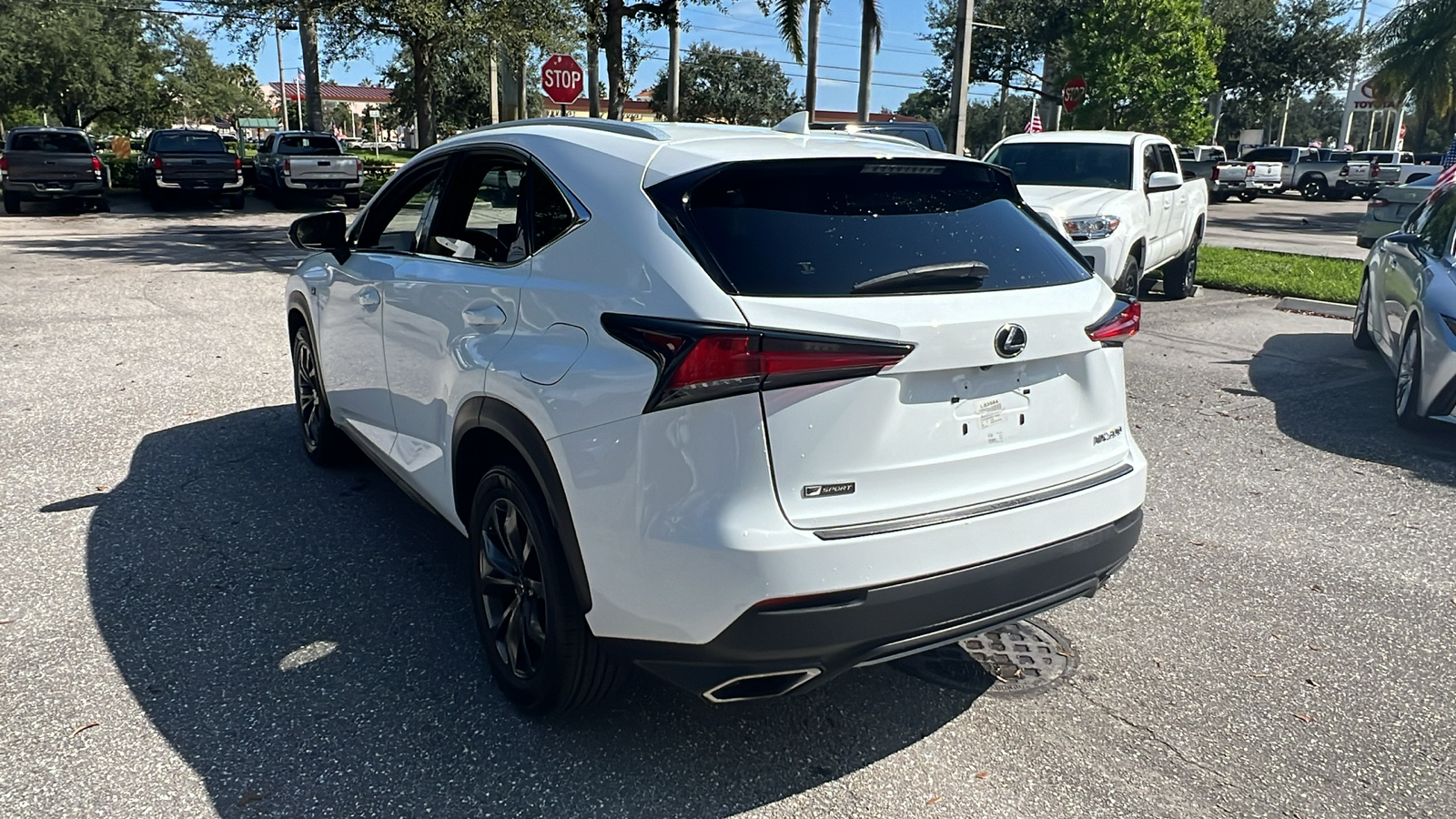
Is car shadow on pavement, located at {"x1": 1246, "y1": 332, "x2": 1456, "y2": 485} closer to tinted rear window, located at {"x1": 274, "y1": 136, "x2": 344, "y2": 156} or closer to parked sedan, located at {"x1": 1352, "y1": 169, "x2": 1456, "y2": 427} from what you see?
parked sedan, located at {"x1": 1352, "y1": 169, "x2": 1456, "y2": 427}

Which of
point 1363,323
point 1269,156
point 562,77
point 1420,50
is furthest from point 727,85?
point 1363,323

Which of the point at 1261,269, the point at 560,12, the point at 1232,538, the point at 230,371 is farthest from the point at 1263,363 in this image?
the point at 560,12

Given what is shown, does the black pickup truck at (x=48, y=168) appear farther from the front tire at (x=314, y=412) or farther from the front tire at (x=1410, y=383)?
the front tire at (x=1410, y=383)

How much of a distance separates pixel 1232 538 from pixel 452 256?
11.7ft

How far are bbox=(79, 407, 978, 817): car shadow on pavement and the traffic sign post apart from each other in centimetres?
1179

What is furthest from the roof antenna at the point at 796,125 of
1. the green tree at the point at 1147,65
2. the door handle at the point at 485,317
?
the green tree at the point at 1147,65

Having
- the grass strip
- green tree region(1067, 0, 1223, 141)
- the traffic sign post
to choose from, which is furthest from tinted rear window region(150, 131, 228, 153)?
green tree region(1067, 0, 1223, 141)

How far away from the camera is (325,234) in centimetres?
464

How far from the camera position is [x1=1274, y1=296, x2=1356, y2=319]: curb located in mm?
11125

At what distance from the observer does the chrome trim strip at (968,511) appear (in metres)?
2.52

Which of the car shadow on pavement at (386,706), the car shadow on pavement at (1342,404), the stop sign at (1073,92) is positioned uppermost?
the stop sign at (1073,92)

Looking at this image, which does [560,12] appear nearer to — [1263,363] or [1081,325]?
[1263,363]

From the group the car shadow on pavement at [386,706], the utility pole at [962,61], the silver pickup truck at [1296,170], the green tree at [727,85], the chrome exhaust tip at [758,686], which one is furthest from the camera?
the green tree at [727,85]

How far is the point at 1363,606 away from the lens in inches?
161
